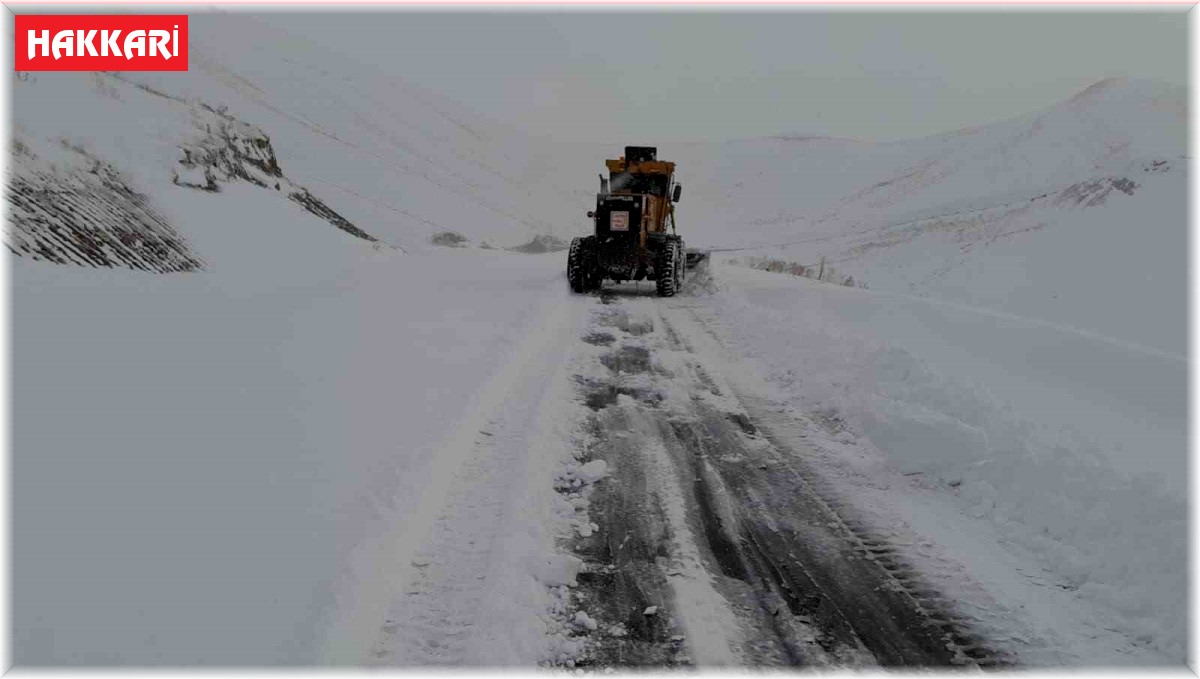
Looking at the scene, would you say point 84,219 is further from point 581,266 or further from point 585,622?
point 585,622

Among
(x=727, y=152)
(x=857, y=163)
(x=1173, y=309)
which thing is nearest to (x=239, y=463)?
(x=1173, y=309)

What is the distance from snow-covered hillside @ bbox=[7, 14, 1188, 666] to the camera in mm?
2992

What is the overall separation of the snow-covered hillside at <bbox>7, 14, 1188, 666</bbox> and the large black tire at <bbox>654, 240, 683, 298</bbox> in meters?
0.60

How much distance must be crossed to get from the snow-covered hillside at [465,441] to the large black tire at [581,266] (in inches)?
22.2

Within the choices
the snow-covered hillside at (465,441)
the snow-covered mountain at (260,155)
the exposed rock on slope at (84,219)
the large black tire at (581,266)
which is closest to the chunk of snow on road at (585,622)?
the snow-covered hillside at (465,441)

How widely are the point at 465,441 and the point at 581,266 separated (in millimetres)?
9011

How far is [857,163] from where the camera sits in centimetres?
6588

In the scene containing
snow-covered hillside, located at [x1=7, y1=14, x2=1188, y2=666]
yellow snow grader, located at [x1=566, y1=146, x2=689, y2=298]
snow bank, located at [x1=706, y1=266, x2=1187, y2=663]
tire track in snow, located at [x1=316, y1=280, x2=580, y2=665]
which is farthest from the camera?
yellow snow grader, located at [x1=566, y1=146, x2=689, y2=298]

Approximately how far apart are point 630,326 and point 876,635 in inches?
262

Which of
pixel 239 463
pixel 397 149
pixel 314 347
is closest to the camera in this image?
pixel 239 463

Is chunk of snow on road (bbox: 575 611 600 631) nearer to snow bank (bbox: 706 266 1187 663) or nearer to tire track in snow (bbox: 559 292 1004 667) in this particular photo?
tire track in snow (bbox: 559 292 1004 667)

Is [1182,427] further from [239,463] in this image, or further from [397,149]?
[397,149]

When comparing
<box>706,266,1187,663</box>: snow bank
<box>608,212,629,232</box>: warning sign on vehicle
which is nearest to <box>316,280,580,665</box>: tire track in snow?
<box>706,266,1187,663</box>: snow bank

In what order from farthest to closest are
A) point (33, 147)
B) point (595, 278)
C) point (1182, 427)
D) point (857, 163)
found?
point (857, 163) < point (595, 278) < point (33, 147) < point (1182, 427)
